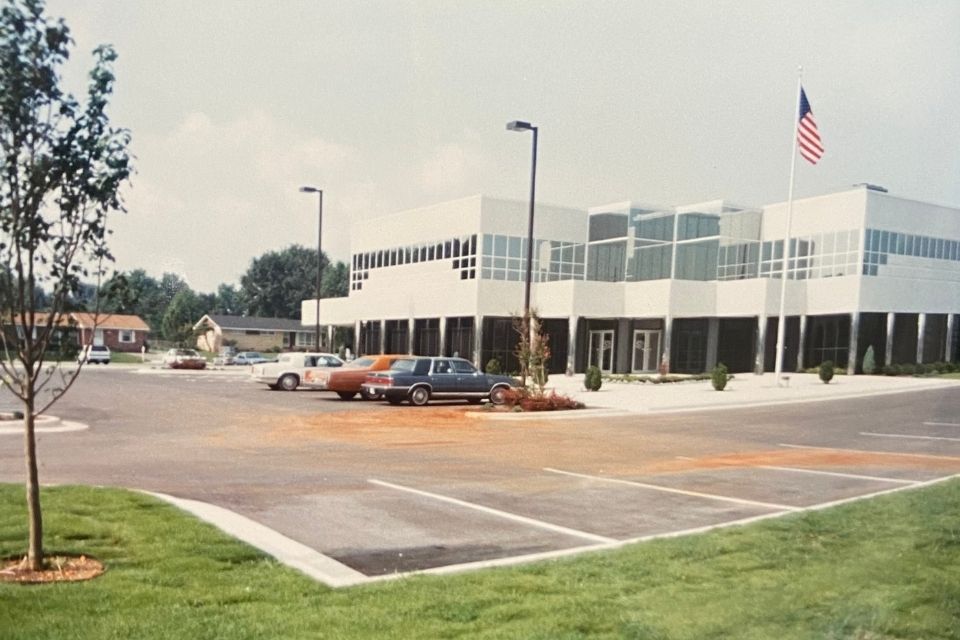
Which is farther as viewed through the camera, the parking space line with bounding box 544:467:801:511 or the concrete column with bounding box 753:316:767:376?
the concrete column with bounding box 753:316:767:376

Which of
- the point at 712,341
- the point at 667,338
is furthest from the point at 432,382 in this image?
the point at 712,341

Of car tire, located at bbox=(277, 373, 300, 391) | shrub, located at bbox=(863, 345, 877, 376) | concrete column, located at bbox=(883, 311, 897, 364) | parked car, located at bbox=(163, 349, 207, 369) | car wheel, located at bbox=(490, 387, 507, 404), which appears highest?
concrete column, located at bbox=(883, 311, 897, 364)

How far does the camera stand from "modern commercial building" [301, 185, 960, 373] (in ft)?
123

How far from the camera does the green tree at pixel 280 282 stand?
382 feet

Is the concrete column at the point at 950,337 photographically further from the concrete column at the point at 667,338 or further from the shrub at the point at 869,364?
the concrete column at the point at 667,338

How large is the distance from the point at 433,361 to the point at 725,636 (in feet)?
66.6

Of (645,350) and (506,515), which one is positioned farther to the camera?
(645,350)

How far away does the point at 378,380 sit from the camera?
79.3 ft

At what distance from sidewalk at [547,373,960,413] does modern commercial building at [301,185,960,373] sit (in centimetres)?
408

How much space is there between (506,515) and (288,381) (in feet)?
73.7

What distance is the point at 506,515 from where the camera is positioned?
8594 millimetres

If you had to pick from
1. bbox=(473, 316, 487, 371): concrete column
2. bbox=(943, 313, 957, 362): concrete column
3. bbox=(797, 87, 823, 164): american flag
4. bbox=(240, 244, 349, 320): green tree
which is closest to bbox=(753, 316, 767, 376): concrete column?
bbox=(943, 313, 957, 362): concrete column

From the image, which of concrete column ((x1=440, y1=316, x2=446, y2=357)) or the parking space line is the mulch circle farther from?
concrete column ((x1=440, y1=316, x2=446, y2=357))

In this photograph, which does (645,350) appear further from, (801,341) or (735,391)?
(735,391)
